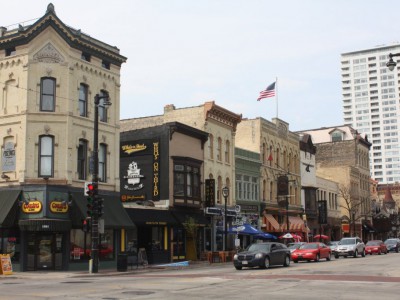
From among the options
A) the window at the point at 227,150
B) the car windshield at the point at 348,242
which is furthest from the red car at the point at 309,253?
the window at the point at 227,150

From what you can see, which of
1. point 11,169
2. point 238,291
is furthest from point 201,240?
point 238,291

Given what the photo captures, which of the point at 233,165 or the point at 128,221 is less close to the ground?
the point at 233,165

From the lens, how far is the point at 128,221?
3553cm

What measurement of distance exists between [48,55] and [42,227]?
998 cm

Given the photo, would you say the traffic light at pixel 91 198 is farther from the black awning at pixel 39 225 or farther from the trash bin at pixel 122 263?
the trash bin at pixel 122 263

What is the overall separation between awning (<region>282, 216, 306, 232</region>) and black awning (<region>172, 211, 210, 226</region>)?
16.3m

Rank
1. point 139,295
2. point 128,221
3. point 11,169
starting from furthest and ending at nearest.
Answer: point 128,221 → point 11,169 → point 139,295

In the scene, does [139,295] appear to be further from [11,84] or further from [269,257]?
[11,84]

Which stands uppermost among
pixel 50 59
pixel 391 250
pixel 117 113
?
pixel 50 59

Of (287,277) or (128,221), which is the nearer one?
(287,277)

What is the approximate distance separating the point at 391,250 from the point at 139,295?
4803 centimetres

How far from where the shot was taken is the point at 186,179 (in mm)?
43656

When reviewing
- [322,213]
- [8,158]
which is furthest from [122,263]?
[322,213]

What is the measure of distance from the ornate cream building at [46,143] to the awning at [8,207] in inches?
2.1
